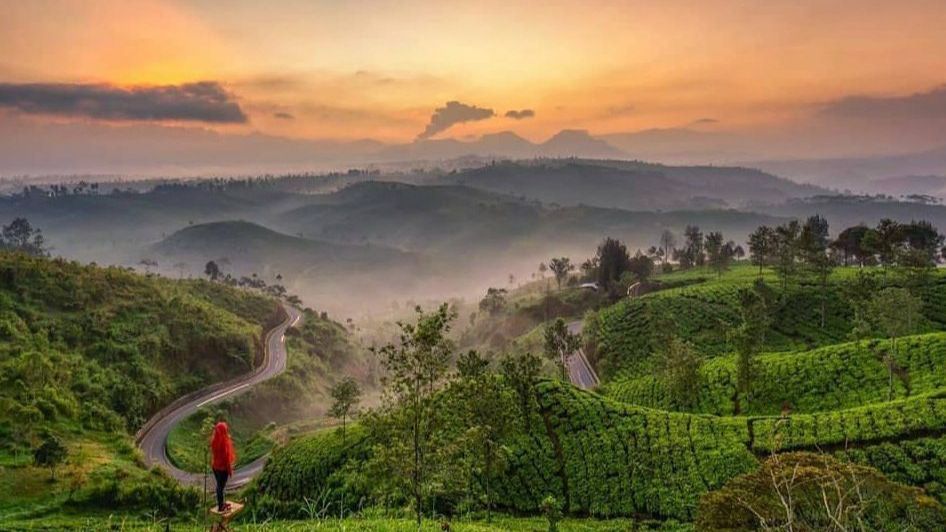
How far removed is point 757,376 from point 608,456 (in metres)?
24.2

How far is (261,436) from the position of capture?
78750 millimetres

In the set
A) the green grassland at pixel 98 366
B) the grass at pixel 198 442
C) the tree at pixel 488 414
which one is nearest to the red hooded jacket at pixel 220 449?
the tree at pixel 488 414

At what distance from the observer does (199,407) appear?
84.8m

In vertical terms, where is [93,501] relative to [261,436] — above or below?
above

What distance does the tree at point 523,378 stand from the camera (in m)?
43.0

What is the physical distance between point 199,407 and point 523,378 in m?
63.7

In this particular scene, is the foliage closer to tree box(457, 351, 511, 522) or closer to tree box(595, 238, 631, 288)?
tree box(457, 351, 511, 522)

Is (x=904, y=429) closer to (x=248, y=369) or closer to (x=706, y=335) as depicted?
(x=706, y=335)

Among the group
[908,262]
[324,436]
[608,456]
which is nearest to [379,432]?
[608,456]

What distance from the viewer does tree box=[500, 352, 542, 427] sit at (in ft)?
141

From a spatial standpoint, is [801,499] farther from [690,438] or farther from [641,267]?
[641,267]

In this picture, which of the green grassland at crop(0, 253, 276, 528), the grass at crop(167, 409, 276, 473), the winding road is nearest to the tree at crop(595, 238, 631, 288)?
the winding road

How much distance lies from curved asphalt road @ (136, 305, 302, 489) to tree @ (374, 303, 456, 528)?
1807 inches

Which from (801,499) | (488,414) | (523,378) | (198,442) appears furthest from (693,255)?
(801,499)
